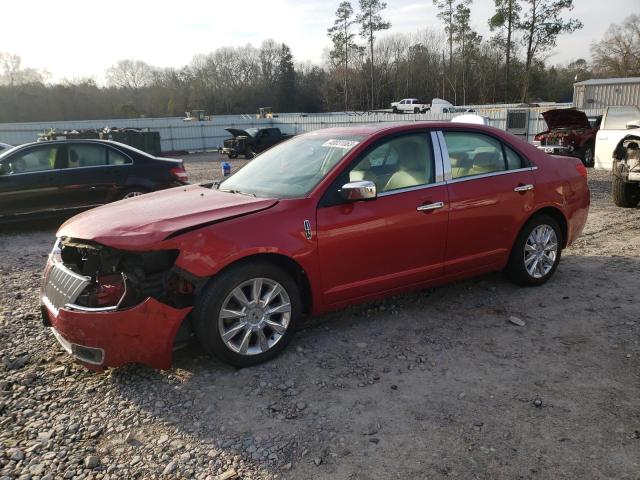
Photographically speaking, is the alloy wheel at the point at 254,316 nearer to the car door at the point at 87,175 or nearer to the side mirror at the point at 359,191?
the side mirror at the point at 359,191

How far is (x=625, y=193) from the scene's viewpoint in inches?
357

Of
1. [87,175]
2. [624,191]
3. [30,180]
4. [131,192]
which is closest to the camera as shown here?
[30,180]

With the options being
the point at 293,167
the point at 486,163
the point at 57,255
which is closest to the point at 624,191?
the point at 486,163

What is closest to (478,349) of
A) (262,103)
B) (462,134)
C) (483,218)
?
(483,218)

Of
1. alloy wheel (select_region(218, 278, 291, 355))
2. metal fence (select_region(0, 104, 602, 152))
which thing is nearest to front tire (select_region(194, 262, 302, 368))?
alloy wheel (select_region(218, 278, 291, 355))

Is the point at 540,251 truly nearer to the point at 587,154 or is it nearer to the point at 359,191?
the point at 359,191

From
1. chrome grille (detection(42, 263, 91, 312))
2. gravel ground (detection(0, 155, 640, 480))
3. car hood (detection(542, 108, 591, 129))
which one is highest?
car hood (detection(542, 108, 591, 129))

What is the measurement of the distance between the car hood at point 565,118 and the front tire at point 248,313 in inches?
590

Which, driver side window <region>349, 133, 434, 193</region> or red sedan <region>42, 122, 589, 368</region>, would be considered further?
driver side window <region>349, 133, 434, 193</region>

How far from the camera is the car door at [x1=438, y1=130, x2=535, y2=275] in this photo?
4.37m

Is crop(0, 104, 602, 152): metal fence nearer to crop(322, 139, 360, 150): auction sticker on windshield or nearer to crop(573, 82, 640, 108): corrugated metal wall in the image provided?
crop(573, 82, 640, 108): corrugated metal wall

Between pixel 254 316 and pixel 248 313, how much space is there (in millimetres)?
53

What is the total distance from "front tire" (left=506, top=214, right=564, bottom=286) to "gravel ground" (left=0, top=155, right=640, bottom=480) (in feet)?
1.40

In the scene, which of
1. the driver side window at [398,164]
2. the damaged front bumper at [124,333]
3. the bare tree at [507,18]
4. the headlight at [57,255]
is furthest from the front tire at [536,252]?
the bare tree at [507,18]
